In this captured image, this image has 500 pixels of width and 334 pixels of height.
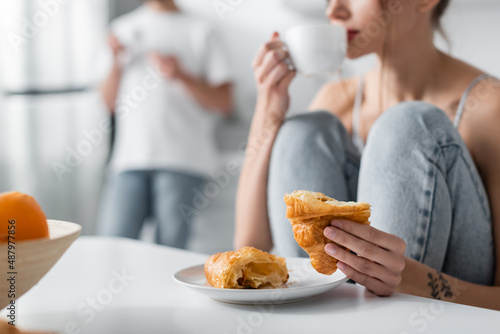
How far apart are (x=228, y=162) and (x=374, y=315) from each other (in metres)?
2.25

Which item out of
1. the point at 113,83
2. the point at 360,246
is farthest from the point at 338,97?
the point at 113,83

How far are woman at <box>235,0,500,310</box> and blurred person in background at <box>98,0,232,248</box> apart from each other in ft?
3.55

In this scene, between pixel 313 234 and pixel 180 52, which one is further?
pixel 180 52

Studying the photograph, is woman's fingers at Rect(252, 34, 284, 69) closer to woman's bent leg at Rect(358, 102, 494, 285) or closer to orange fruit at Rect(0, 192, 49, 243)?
woman's bent leg at Rect(358, 102, 494, 285)

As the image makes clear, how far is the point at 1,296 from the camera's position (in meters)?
0.47

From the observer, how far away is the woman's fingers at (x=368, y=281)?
0.61 m

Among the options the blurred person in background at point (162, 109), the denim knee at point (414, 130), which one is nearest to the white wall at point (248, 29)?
the blurred person in background at point (162, 109)

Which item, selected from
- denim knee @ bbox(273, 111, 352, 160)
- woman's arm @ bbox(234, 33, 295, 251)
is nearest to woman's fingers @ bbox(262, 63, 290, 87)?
woman's arm @ bbox(234, 33, 295, 251)

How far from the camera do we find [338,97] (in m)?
1.35

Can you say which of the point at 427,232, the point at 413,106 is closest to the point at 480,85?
the point at 413,106

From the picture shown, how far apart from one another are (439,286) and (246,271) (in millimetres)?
298

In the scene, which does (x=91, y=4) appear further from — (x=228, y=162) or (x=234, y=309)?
(x=234, y=309)

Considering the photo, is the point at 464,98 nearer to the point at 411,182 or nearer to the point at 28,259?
the point at 411,182

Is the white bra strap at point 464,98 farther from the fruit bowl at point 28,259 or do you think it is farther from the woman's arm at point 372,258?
the fruit bowl at point 28,259
